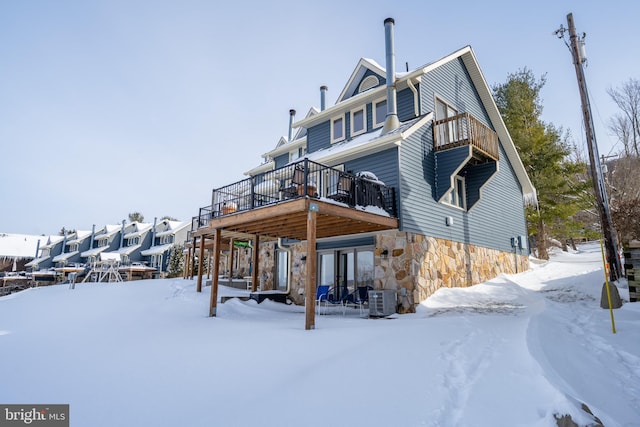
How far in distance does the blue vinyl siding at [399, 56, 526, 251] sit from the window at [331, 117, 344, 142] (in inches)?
131

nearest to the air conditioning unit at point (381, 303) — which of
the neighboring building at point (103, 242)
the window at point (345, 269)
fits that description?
the window at point (345, 269)

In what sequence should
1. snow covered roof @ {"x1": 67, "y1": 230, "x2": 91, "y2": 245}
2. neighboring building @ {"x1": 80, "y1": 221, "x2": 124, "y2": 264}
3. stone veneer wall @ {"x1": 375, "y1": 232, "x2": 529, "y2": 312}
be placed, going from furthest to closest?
snow covered roof @ {"x1": 67, "y1": 230, "x2": 91, "y2": 245}, neighboring building @ {"x1": 80, "y1": 221, "x2": 124, "y2": 264}, stone veneer wall @ {"x1": 375, "y1": 232, "x2": 529, "y2": 312}

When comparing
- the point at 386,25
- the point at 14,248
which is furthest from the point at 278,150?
the point at 14,248

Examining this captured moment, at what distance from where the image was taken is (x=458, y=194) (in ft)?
42.5

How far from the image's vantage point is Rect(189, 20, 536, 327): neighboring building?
9.33 m

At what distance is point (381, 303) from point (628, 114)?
21.8 meters

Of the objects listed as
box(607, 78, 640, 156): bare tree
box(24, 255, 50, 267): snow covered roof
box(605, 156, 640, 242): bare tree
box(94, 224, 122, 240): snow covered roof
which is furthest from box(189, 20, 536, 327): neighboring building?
box(24, 255, 50, 267): snow covered roof

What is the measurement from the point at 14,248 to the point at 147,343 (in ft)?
204

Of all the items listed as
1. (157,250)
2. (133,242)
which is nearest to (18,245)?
(133,242)

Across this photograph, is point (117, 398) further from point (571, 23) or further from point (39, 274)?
point (39, 274)

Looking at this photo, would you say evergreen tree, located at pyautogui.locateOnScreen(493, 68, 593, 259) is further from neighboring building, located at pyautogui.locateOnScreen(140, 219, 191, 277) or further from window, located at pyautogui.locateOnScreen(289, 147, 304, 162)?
neighboring building, located at pyautogui.locateOnScreen(140, 219, 191, 277)

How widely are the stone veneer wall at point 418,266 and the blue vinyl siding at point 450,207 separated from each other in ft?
1.27

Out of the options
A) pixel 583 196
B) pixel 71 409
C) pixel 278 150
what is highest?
pixel 278 150

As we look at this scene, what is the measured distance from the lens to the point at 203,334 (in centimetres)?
625
